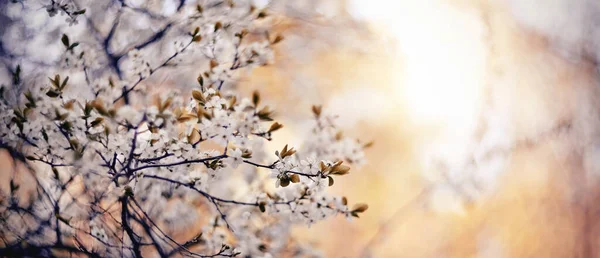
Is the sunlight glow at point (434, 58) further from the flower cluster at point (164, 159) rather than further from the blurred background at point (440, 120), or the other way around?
the flower cluster at point (164, 159)

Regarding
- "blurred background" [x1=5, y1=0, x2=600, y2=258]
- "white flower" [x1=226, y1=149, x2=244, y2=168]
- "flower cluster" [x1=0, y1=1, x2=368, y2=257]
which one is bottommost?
"white flower" [x1=226, y1=149, x2=244, y2=168]

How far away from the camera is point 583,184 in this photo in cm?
144

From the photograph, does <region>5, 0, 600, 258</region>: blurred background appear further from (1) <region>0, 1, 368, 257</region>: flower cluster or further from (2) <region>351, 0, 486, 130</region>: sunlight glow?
(1) <region>0, 1, 368, 257</region>: flower cluster

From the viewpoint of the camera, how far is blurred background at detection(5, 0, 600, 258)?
4.39 feet

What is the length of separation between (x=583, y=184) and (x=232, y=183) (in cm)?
114

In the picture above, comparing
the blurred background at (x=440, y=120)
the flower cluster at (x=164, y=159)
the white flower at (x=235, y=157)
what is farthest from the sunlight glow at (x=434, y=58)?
the white flower at (x=235, y=157)

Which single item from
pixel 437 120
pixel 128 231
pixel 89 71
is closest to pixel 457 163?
pixel 437 120

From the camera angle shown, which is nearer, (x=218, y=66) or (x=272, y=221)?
(x=218, y=66)

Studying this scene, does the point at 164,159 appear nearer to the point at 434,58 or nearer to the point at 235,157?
the point at 235,157

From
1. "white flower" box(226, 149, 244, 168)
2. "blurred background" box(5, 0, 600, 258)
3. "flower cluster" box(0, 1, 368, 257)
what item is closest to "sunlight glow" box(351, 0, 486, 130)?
"blurred background" box(5, 0, 600, 258)

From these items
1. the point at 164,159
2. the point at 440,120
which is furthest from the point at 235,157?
the point at 440,120

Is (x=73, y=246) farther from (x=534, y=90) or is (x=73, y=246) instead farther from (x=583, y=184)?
(x=583, y=184)

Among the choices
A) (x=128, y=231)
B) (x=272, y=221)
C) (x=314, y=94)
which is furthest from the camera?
(x=314, y=94)

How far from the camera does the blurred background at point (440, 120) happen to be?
52.7 inches
